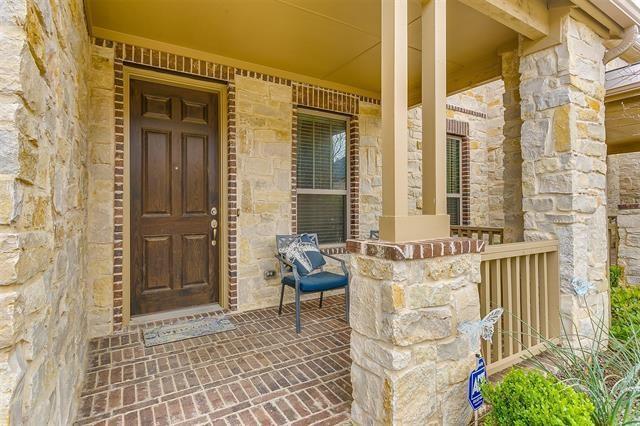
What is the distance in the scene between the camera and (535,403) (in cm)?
126

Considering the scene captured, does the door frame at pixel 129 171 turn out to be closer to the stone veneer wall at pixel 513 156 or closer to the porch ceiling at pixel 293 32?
the porch ceiling at pixel 293 32

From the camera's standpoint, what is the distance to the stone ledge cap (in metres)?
1.40

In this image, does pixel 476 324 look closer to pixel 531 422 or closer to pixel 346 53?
pixel 531 422

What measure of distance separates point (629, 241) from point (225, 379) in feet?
18.6

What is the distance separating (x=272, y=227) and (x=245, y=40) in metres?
1.85

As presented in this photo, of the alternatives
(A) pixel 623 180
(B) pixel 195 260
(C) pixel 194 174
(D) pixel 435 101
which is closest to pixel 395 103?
(D) pixel 435 101

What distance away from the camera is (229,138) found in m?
3.23

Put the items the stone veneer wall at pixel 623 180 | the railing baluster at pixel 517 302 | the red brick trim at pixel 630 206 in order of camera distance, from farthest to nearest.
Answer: the stone veneer wall at pixel 623 180
the red brick trim at pixel 630 206
the railing baluster at pixel 517 302

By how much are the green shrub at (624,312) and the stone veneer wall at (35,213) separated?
3492 millimetres

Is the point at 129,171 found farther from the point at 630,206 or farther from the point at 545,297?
the point at 630,206

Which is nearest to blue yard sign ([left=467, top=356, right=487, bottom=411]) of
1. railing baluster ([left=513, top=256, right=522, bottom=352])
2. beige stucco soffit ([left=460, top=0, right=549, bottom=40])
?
railing baluster ([left=513, top=256, right=522, bottom=352])

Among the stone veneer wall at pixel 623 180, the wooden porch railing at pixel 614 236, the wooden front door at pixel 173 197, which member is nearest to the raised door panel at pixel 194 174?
the wooden front door at pixel 173 197

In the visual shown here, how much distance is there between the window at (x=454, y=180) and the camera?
17.4 ft

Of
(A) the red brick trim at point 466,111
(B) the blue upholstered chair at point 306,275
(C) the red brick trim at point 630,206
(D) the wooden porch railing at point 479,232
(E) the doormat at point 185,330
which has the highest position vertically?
(A) the red brick trim at point 466,111
